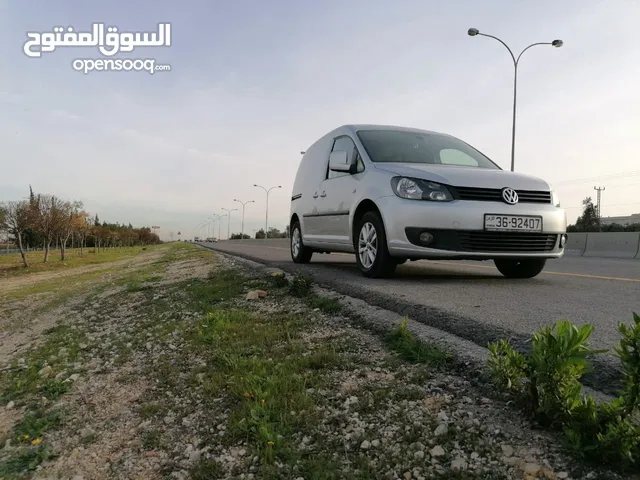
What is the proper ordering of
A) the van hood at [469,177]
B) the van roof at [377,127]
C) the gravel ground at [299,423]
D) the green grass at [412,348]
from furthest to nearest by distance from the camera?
the van roof at [377,127], the van hood at [469,177], the green grass at [412,348], the gravel ground at [299,423]

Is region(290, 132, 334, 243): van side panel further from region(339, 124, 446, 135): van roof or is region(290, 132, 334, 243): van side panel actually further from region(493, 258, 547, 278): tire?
region(493, 258, 547, 278): tire

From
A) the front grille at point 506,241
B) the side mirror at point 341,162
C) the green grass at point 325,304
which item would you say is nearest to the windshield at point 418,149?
the side mirror at point 341,162

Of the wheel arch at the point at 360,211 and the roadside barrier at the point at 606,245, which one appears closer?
the wheel arch at the point at 360,211

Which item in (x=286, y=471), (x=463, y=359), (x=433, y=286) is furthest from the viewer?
(x=433, y=286)

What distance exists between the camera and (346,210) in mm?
6145

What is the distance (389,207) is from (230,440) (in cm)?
336

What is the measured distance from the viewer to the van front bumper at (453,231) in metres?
4.84

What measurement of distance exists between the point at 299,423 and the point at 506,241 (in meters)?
3.58

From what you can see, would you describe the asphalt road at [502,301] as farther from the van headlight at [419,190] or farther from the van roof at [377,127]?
the van roof at [377,127]

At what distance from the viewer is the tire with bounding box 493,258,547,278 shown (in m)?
5.84

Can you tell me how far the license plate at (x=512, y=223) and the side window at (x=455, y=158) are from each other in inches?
50.1

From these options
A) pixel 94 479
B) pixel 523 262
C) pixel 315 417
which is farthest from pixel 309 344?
pixel 523 262

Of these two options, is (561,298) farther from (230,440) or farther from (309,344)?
(230,440)

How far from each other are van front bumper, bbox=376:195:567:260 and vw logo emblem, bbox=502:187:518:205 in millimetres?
54
